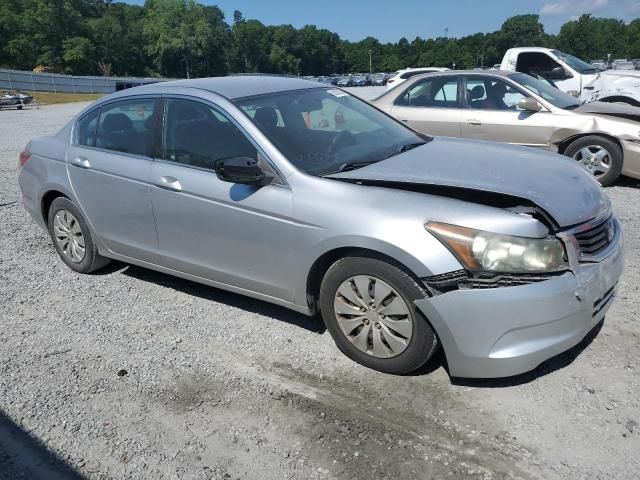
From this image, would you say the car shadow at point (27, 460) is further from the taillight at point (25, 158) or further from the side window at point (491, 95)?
the side window at point (491, 95)

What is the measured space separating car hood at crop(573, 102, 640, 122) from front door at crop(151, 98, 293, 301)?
18.2 ft

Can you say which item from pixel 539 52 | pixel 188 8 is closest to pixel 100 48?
pixel 188 8

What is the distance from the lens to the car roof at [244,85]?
13.1ft

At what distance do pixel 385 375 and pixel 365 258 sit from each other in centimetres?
72

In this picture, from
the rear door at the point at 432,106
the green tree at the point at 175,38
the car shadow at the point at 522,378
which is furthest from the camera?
the green tree at the point at 175,38

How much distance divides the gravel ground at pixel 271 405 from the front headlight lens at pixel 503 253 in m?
0.74

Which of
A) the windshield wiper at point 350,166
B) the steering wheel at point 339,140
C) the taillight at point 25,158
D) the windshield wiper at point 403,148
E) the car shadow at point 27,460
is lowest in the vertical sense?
the car shadow at point 27,460

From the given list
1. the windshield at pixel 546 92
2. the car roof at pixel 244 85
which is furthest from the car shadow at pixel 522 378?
the windshield at pixel 546 92

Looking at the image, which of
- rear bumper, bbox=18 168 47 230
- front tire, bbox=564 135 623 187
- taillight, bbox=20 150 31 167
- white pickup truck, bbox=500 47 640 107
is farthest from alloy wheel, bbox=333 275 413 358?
white pickup truck, bbox=500 47 640 107

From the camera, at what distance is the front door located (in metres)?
3.47

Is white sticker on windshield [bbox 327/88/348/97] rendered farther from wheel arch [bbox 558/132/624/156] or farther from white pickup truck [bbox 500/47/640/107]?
white pickup truck [bbox 500/47/640/107]

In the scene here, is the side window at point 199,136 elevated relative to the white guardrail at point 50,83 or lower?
elevated

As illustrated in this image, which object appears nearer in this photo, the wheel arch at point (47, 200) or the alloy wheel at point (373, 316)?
the alloy wheel at point (373, 316)

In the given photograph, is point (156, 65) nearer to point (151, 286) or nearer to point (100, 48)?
point (100, 48)
